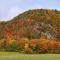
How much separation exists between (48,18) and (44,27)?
19.3 feet

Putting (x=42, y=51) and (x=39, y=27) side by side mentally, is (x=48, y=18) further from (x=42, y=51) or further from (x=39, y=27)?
(x=42, y=51)

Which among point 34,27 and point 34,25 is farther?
point 34,25

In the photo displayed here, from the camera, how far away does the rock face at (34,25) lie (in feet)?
154

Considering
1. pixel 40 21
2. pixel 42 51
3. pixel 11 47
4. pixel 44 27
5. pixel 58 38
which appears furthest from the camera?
pixel 40 21

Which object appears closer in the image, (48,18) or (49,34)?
(49,34)

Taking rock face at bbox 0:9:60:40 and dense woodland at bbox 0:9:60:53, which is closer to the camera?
dense woodland at bbox 0:9:60:53

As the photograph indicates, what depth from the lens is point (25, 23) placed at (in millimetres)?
53125

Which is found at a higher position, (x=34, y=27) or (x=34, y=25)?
(x=34, y=25)

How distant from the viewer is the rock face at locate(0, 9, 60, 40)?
46969mm

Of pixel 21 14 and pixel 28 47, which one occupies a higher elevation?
pixel 21 14

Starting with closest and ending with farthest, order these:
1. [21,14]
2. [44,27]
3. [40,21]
Result: [44,27] < [40,21] < [21,14]

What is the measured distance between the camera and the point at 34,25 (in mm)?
52031

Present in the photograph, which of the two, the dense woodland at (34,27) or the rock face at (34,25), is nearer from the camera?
the dense woodland at (34,27)

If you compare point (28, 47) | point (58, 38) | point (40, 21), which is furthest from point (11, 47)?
point (40, 21)
